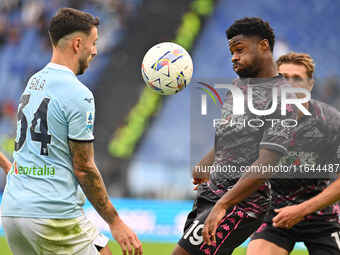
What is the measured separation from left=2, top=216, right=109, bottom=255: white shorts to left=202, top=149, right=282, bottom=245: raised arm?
776mm

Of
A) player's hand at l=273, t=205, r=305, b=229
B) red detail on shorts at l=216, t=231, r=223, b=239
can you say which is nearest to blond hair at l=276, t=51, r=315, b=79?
player's hand at l=273, t=205, r=305, b=229

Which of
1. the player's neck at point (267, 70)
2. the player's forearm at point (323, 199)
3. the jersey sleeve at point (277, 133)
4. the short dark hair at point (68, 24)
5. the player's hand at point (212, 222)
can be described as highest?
the short dark hair at point (68, 24)

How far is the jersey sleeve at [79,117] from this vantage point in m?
3.42

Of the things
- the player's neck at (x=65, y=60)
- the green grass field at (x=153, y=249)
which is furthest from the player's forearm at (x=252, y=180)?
the green grass field at (x=153, y=249)

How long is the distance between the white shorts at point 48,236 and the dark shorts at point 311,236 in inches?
67.4

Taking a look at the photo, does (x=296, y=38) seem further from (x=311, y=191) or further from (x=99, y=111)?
(x=311, y=191)

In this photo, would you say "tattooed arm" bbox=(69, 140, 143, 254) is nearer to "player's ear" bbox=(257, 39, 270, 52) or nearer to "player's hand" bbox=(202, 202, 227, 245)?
"player's hand" bbox=(202, 202, 227, 245)

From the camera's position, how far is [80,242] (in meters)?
3.49

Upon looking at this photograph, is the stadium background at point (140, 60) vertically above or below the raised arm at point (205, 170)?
above

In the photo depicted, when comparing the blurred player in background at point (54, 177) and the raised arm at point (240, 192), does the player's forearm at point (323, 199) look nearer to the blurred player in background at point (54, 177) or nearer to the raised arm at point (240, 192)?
the raised arm at point (240, 192)

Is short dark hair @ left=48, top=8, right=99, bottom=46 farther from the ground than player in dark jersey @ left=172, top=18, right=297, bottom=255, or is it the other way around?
short dark hair @ left=48, top=8, right=99, bottom=46

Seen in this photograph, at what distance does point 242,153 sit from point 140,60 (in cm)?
950

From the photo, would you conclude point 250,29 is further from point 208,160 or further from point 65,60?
point 65,60

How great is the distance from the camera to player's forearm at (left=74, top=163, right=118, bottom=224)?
11.5ft
